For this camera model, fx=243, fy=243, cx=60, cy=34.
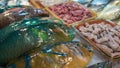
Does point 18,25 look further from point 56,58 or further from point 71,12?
point 71,12

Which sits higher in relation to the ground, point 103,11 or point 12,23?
point 12,23

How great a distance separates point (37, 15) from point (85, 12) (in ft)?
2.20

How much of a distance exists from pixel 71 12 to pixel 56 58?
84 centimetres

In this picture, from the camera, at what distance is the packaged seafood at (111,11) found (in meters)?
1.84

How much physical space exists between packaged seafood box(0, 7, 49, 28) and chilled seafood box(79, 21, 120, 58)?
375 millimetres

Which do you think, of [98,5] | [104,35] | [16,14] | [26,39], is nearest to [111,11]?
[98,5]

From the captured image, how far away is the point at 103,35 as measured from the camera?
60.9 inches

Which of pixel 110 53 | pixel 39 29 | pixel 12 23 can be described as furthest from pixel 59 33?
pixel 110 53

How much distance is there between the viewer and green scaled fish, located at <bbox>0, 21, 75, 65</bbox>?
1.07 meters

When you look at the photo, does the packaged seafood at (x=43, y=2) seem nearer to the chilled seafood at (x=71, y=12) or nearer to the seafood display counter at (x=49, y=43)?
the chilled seafood at (x=71, y=12)

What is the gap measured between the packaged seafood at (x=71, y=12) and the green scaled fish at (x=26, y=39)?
59 cm

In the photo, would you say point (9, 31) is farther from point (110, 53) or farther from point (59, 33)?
point (110, 53)

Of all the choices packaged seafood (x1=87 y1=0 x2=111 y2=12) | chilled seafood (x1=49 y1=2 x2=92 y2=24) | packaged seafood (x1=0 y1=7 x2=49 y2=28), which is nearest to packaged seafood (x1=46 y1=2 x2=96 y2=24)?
chilled seafood (x1=49 y1=2 x2=92 y2=24)

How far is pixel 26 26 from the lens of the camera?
1.12 meters
